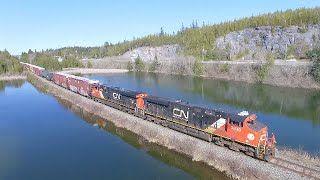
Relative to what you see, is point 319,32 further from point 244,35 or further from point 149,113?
point 149,113

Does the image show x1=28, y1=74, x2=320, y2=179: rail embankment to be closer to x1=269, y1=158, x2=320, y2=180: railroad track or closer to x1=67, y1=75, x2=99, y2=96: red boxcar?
x1=269, y1=158, x2=320, y2=180: railroad track

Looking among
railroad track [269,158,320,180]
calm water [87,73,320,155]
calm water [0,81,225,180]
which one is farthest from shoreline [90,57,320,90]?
railroad track [269,158,320,180]

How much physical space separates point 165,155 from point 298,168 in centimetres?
1169

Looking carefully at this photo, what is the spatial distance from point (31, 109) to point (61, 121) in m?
12.8

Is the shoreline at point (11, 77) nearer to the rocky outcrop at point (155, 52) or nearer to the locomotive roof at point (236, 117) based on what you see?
the rocky outcrop at point (155, 52)

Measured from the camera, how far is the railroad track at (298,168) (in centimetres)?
2086

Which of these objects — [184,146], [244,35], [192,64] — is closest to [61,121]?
[184,146]

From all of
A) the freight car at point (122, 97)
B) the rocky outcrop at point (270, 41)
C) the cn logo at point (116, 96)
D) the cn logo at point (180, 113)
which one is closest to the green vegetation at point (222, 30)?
the rocky outcrop at point (270, 41)

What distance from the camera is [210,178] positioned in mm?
24578

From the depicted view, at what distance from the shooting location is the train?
968 inches

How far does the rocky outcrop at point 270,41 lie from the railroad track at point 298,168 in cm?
7630

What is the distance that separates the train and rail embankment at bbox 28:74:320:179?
23.5 inches

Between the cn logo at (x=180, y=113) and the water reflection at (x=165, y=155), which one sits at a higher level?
the cn logo at (x=180, y=113)

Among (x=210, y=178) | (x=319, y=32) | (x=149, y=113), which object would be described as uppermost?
(x=319, y=32)
